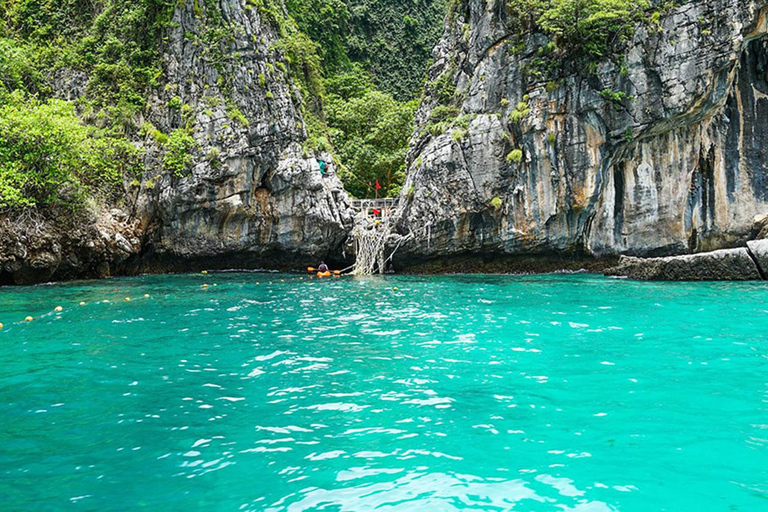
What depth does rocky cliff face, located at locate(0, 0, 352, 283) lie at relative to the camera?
24875 millimetres

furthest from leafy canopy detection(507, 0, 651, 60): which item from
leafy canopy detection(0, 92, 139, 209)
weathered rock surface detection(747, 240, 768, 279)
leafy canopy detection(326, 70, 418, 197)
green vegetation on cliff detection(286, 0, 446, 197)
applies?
leafy canopy detection(0, 92, 139, 209)

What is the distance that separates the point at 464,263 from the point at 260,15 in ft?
58.6

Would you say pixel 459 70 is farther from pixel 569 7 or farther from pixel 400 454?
pixel 400 454

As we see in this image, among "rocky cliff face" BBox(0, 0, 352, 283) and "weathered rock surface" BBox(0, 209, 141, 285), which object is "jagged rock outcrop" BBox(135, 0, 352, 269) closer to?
"rocky cliff face" BBox(0, 0, 352, 283)

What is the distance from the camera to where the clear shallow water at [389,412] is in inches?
165

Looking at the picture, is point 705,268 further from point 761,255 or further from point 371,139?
point 371,139

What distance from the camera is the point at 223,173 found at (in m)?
24.9

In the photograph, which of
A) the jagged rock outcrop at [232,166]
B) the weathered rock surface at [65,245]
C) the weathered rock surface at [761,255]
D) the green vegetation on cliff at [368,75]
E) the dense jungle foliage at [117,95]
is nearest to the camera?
the weathered rock surface at [761,255]

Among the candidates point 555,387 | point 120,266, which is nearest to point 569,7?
point 555,387

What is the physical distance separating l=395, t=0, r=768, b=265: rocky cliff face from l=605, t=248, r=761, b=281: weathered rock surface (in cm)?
521

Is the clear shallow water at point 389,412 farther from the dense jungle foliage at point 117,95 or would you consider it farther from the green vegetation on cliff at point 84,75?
the green vegetation on cliff at point 84,75

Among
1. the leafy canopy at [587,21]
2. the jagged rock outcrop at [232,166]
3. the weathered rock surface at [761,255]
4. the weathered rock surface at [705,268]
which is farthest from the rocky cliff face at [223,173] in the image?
the weathered rock surface at [761,255]

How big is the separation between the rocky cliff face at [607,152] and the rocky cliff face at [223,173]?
18.9 feet

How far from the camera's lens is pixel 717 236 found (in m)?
23.4
